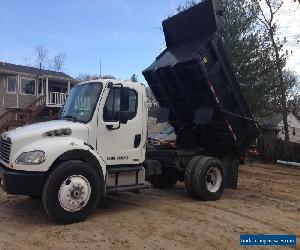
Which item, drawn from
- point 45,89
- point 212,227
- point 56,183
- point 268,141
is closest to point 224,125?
point 212,227

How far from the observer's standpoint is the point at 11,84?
35.2 m

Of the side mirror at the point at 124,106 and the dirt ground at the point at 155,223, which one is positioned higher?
the side mirror at the point at 124,106

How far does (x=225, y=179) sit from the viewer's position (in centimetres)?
1048

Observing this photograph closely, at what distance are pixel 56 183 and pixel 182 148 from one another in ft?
15.2

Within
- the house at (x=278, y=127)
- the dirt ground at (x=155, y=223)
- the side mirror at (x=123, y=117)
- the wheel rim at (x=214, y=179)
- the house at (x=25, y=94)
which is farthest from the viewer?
the house at (x=278, y=127)

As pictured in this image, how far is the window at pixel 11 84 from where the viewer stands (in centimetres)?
3494

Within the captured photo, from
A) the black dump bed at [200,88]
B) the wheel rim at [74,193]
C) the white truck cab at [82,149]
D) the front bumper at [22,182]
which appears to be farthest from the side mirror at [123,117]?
the black dump bed at [200,88]

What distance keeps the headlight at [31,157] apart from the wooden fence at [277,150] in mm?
18282

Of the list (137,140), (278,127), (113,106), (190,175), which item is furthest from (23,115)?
(278,127)

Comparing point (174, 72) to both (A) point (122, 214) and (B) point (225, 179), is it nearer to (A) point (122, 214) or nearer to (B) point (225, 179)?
(B) point (225, 179)

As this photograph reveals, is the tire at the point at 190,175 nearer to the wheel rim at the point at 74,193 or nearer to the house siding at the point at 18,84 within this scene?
the wheel rim at the point at 74,193

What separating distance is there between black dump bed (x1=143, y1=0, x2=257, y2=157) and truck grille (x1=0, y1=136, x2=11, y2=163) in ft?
13.6

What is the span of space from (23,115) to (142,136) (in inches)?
1080

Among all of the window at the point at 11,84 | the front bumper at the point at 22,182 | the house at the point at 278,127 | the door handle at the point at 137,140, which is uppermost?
the window at the point at 11,84
